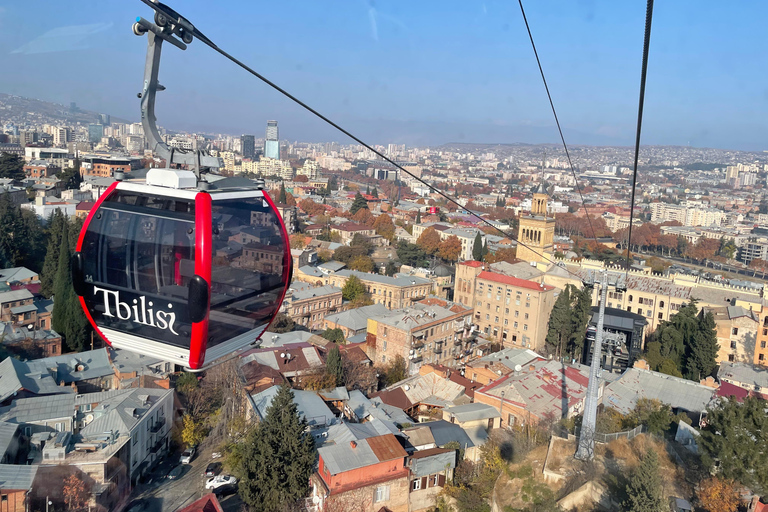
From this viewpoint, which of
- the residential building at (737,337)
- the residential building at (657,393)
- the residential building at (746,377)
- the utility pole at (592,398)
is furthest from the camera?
the residential building at (737,337)

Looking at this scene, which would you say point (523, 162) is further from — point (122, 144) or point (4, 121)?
point (4, 121)

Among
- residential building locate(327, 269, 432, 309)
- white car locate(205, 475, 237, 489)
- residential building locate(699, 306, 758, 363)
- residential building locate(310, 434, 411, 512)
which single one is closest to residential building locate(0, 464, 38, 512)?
white car locate(205, 475, 237, 489)

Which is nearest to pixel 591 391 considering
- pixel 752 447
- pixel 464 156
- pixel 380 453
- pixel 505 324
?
pixel 752 447

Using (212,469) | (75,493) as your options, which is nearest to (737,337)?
(212,469)

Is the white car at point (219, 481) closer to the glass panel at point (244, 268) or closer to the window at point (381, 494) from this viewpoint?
the window at point (381, 494)

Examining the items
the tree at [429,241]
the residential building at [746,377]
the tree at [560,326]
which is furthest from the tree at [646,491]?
the tree at [429,241]
